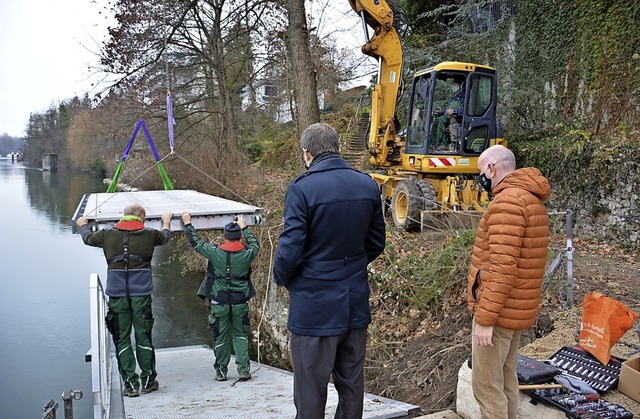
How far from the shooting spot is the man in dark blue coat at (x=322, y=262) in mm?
2918

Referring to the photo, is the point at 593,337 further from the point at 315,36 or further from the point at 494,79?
the point at 315,36

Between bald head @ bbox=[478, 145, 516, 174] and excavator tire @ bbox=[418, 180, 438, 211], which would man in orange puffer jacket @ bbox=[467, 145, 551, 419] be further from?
excavator tire @ bbox=[418, 180, 438, 211]

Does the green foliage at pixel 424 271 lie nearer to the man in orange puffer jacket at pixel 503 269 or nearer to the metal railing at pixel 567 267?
the metal railing at pixel 567 267

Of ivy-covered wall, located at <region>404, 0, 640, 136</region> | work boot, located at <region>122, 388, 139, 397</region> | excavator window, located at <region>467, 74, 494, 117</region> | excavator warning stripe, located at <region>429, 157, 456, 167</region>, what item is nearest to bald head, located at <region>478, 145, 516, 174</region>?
work boot, located at <region>122, 388, 139, 397</region>

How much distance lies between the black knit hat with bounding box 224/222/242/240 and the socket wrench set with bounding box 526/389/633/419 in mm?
3003

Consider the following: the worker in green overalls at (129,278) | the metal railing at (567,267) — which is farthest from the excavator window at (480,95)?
the worker in green overalls at (129,278)

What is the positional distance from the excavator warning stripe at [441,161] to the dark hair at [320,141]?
21.0ft

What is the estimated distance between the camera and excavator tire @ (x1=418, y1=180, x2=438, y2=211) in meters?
8.82

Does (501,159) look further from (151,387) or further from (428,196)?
(428,196)

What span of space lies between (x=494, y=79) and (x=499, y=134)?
0.95 m

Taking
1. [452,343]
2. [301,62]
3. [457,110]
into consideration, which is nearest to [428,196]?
[457,110]

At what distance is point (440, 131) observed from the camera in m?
9.41

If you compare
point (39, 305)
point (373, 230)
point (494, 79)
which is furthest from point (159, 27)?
point (373, 230)

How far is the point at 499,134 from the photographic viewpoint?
9.45 metres
